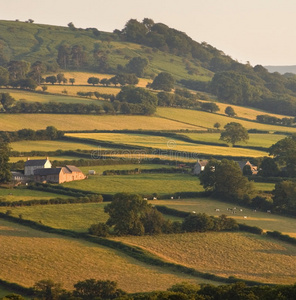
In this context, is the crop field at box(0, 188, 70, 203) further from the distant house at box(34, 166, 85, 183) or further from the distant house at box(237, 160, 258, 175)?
the distant house at box(237, 160, 258, 175)

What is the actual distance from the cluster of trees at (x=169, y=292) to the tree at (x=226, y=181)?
156 feet

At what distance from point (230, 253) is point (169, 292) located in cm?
2411

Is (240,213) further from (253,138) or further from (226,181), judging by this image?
(253,138)

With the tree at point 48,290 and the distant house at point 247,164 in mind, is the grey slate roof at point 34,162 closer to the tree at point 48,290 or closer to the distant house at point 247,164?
the distant house at point 247,164

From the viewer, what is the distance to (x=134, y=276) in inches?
2554

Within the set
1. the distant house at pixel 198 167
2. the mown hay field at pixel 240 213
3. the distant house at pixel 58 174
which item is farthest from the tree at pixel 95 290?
the distant house at pixel 198 167

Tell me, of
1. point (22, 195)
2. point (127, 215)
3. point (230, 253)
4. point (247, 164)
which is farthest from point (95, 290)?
point (247, 164)

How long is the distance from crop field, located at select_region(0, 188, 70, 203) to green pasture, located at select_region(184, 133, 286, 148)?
222ft

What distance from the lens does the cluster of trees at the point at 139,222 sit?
8050cm

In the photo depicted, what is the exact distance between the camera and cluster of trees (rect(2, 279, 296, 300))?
51.3 m

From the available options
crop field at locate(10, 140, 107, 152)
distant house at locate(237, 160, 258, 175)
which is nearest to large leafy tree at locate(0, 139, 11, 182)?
crop field at locate(10, 140, 107, 152)

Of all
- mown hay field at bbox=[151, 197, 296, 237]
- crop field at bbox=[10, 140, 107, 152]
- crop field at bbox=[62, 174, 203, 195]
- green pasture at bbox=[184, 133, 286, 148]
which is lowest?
mown hay field at bbox=[151, 197, 296, 237]

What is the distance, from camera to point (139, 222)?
8156 centimetres

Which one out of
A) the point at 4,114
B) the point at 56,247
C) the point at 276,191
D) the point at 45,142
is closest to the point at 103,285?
the point at 56,247
